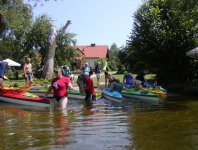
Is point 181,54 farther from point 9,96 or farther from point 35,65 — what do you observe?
point 35,65

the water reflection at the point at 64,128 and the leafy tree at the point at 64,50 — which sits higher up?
the leafy tree at the point at 64,50

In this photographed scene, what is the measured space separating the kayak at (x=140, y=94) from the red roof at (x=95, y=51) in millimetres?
77198

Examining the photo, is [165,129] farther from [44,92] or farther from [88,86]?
[44,92]

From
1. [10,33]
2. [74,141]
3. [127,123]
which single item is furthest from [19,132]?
[10,33]

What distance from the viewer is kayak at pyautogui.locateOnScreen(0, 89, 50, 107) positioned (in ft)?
46.3

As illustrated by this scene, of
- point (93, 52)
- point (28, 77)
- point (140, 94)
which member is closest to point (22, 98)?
point (140, 94)

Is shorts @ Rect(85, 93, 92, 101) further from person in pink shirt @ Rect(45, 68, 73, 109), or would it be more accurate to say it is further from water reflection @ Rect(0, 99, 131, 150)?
person in pink shirt @ Rect(45, 68, 73, 109)

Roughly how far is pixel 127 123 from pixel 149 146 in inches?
119

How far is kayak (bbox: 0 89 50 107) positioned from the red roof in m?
80.9

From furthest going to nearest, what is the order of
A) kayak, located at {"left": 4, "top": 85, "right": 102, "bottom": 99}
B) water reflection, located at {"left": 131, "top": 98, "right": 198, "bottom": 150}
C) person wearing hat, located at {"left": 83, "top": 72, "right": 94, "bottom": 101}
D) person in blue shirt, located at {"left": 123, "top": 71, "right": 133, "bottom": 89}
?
1. person in blue shirt, located at {"left": 123, "top": 71, "right": 133, "bottom": 89}
2. kayak, located at {"left": 4, "top": 85, "right": 102, "bottom": 99}
3. person wearing hat, located at {"left": 83, "top": 72, "right": 94, "bottom": 101}
4. water reflection, located at {"left": 131, "top": 98, "right": 198, "bottom": 150}

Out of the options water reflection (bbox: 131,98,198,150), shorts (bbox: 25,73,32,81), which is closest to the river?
water reflection (bbox: 131,98,198,150)

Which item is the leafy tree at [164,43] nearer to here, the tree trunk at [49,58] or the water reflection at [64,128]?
the tree trunk at [49,58]

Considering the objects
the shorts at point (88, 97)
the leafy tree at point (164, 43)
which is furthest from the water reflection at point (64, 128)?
the leafy tree at point (164, 43)

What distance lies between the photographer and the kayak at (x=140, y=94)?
17344 mm
